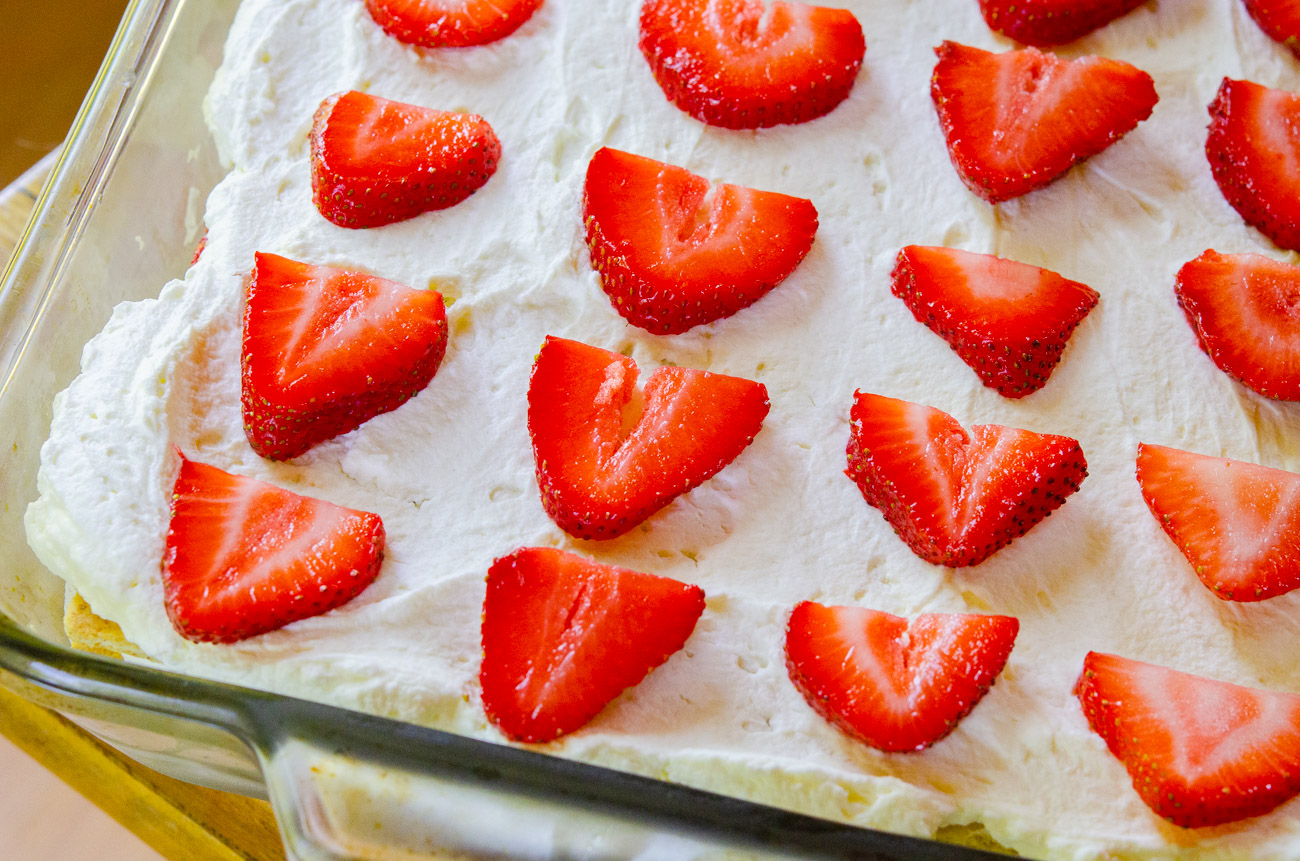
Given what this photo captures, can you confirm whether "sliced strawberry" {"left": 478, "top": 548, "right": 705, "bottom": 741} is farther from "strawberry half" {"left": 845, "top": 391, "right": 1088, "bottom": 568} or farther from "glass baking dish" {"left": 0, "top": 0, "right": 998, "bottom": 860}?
"strawberry half" {"left": 845, "top": 391, "right": 1088, "bottom": 568}

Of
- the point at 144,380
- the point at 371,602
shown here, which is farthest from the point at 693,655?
the point at 144,380

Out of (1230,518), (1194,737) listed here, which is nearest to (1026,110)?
(1230,518)

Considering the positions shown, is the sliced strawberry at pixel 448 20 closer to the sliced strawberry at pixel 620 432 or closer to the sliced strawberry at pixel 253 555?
the sliced strawberry at pixel 620 432

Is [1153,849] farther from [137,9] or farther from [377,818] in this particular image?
[137,9]

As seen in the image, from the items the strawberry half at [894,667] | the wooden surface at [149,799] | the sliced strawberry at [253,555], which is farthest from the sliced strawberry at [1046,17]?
the wooden surface at [149,799]

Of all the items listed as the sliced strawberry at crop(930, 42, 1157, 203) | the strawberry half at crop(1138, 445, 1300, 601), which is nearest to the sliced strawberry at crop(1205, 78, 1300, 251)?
the sliced strawberry at crop(930, 42, 1157, 203)

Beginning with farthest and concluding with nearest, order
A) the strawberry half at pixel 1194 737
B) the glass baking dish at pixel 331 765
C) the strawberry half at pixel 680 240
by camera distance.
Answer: the strawberry half at pixel 680 240 < the strawberry half at pixel 1194 737 < the glass baking dish at pixel 331 765

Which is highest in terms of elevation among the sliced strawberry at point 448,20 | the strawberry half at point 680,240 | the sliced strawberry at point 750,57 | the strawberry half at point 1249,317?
the sliced strawberry at point 448,20
